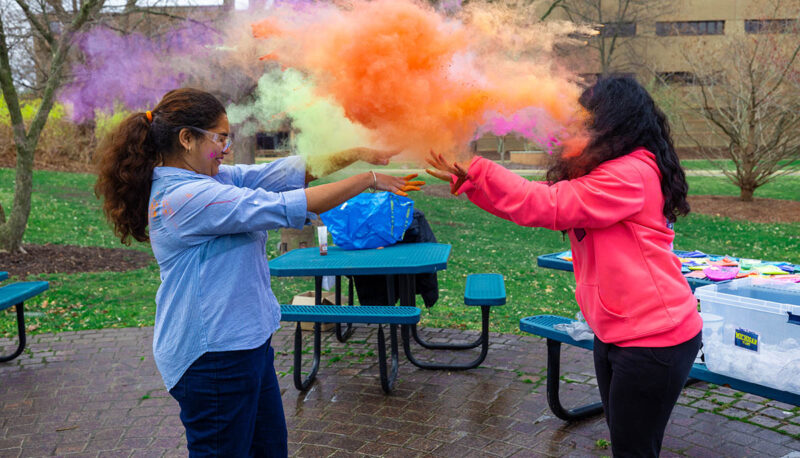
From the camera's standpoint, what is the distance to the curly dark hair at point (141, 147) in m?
2.34

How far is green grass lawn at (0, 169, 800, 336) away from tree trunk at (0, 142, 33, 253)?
124 cm

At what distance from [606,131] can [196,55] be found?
155 inches

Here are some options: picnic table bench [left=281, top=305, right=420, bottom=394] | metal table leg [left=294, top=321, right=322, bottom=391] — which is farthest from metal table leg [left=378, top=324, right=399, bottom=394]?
metal table leg [left=294, top=321, right=322, bottom=391]

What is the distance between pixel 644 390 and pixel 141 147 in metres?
2.14

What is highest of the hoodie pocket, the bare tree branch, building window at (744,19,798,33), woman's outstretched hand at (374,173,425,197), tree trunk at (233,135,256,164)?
building window at (744,19,798,33)

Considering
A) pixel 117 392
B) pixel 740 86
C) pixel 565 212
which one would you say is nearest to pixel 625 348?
pixel 565 212

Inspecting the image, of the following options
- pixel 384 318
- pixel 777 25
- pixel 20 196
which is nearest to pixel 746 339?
pixel 384 318

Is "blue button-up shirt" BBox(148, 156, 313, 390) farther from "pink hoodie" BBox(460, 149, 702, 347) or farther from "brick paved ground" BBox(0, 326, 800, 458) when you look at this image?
"brick paved ground" BBox(0, 326, 800, 458)

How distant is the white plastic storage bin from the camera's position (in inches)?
110

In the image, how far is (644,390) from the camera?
2.33 metres

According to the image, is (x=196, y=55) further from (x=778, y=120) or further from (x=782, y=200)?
(x=782, y=200)

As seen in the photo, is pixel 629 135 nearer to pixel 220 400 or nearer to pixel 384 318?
pixel 220 400

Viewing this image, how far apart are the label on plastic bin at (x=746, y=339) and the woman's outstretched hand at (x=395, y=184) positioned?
1.75m

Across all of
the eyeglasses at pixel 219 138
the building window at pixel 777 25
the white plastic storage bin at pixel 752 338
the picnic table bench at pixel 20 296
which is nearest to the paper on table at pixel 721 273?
the white plastic storage bin at pixel 752 338
